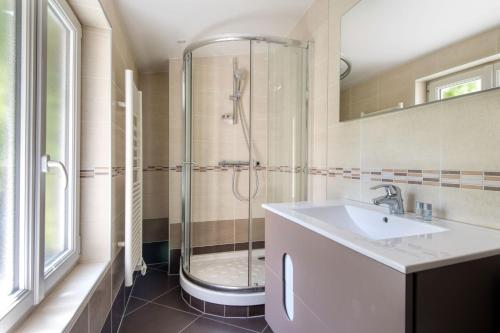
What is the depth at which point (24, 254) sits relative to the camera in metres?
1.03

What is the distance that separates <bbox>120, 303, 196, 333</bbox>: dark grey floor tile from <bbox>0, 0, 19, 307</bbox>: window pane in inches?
39.7

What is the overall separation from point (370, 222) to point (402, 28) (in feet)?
3.05

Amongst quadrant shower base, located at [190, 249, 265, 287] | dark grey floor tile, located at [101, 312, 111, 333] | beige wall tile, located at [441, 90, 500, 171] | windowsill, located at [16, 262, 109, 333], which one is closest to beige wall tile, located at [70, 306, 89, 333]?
windowsill, located at [16, 262, 109, 333]

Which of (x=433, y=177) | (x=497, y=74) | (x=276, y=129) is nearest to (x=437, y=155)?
(x=433, y=177)

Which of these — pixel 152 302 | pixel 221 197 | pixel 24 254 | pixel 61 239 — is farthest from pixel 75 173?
pixel 221 197

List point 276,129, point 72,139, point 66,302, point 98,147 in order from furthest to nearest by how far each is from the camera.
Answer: point 276,129, point 98,147, point 72,139, point 66,302

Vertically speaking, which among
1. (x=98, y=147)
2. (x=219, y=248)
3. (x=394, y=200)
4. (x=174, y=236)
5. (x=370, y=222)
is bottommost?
(x=219, y=248)

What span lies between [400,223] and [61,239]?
1717 mm

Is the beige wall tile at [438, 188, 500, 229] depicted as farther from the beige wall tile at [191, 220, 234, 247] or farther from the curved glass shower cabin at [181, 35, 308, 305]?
the beige wall tile at [191, 220, 234, 247]

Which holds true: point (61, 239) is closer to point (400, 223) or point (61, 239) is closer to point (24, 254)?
point (24, 254)

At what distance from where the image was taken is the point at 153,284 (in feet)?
7.97

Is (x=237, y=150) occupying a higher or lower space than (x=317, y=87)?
lower

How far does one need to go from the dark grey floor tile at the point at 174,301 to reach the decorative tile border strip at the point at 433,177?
153cm

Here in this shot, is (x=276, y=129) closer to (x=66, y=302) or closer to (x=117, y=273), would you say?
(x=117, y=273)
